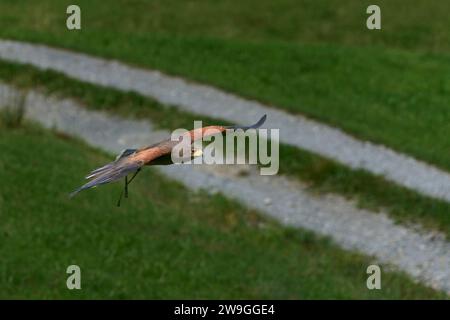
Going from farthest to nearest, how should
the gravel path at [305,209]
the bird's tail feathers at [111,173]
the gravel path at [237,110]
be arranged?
the gravel path at [237,110] < the gravel path at [305,209] < the bird's tail feathers at [111,173]

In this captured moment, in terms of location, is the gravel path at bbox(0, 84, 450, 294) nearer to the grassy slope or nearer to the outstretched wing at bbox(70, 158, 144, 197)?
the grassy slope

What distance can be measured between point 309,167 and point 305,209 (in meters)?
1.18

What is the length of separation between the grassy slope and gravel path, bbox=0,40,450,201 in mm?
291

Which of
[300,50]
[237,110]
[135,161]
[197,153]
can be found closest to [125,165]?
[135,161]

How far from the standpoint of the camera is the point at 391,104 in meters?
19.8

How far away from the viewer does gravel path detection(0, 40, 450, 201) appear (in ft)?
52.6

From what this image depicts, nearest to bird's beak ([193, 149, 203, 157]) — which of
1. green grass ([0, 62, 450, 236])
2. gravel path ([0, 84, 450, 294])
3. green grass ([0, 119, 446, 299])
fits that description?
green grass ([0, 119, 446, 299])

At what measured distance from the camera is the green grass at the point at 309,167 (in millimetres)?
14906

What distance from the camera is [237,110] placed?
62.3 feet

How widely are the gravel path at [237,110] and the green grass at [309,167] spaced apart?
0.23 meters

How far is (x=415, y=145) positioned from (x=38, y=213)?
20.4 feet

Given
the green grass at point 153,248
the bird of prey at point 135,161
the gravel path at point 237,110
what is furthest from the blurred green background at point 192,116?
the bird of prey at point 135,161

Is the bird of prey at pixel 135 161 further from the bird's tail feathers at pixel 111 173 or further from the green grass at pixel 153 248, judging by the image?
the green grass at pixel 153 248
